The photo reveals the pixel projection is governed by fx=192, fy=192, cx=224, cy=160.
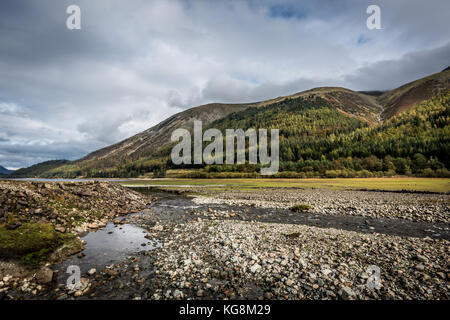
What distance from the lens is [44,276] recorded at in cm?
854

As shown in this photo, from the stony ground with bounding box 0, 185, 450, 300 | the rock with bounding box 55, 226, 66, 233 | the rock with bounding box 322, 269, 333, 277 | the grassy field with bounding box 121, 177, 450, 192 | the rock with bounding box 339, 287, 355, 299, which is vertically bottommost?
the grassy field with bounding box 121, 177, 450, 192

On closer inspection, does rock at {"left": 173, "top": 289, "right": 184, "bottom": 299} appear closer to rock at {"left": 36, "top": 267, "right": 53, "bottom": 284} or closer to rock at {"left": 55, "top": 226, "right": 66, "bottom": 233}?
rock at {"left": 36, "top": 267, "right": 53, "bottom": 284}

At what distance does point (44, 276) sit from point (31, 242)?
456cm

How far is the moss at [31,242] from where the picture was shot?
10086mm

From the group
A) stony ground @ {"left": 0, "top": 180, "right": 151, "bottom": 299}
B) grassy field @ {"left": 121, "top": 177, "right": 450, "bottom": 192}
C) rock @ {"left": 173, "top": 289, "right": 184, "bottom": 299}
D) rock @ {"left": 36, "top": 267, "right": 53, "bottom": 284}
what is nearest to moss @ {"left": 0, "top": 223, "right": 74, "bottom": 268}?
stony ground @ {"left": 0, "top": 180, "right": 151, "bottom": 299}

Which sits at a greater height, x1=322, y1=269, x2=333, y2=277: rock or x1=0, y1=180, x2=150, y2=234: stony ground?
x1=0, y1=180, x2=150, y2=234: stony ground

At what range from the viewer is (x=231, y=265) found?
32.2 feet

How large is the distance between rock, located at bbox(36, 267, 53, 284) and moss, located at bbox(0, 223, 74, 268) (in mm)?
1351

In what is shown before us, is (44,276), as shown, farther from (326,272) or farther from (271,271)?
(326,272)

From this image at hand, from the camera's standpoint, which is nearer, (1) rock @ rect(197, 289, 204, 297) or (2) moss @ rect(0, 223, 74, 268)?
(1) rock @ rect(197, 289, 204, 297)

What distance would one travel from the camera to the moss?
1009 cm

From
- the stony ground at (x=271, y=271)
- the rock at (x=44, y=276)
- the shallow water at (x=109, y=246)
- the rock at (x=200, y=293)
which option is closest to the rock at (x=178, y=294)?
the stony ground at (x=271, y=271)
